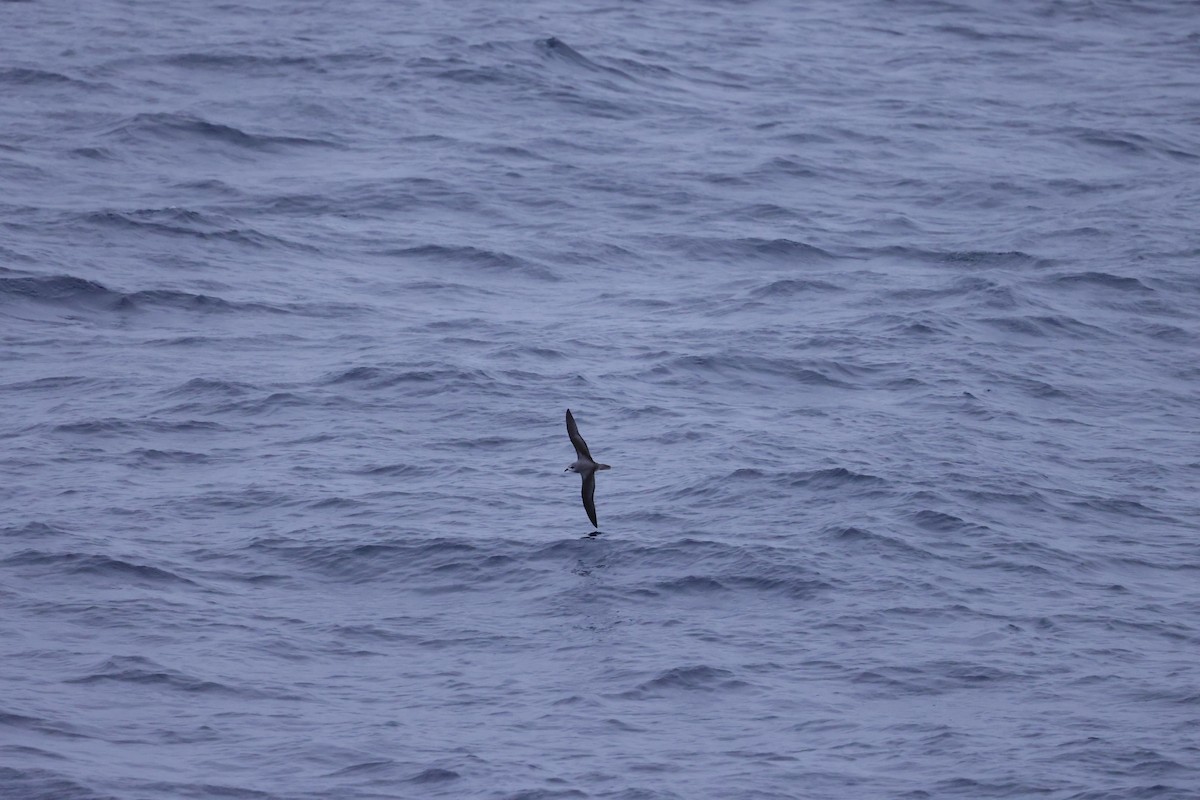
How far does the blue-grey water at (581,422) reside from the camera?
17672 mm

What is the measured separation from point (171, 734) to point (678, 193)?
21.4m

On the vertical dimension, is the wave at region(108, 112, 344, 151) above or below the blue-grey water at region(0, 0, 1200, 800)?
above

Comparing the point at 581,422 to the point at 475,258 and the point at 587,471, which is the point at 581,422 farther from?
the point at 475,258

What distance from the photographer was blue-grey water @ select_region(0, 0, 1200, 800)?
1767 cm

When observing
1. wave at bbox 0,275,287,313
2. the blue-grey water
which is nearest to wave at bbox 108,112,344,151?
the blue-grey water

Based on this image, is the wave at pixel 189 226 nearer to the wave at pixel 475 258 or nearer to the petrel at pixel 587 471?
the wave at pixel 475 258

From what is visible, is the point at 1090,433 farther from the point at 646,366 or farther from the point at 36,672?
the point at 36,672

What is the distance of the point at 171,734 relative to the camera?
17.2 m

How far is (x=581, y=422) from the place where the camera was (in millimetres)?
25562

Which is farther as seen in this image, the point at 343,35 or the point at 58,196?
the point at 343,35

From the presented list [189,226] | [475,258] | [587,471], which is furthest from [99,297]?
[587,471]

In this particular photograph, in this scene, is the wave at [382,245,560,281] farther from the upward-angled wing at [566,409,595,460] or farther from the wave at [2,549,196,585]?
the wave at [2,549,196,585]

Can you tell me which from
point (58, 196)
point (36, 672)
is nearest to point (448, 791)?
point (36, 672)

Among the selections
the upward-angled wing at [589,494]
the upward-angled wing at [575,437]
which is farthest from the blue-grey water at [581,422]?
the upward-angled wing at [575,437]
